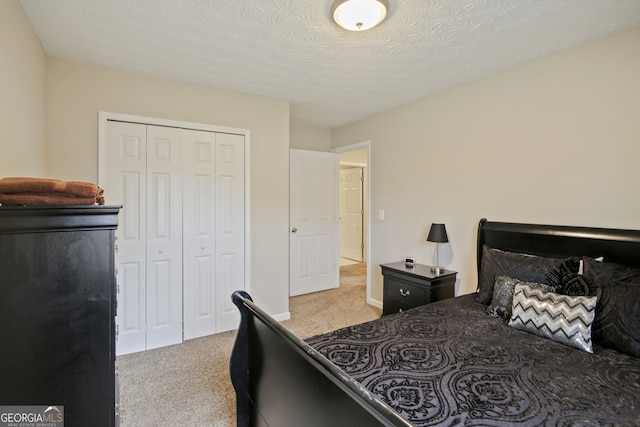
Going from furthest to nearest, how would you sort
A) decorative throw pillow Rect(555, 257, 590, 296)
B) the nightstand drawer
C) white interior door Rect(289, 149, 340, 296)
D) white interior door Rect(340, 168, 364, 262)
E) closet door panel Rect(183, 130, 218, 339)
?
white interior door Rect(340, 168, 364, 262) → white interior door Rect(289, 149, 340, 296) → closet door panel Rect(183, 130, 218, 339) → the nightstand drawer → decorative throw pillow Rect(555, 257, 590, 296)

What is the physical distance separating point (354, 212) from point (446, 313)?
5.07 metres

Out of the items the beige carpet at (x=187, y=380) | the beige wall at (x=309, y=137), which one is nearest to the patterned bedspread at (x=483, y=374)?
the beige carpet at (x=187, y=380)

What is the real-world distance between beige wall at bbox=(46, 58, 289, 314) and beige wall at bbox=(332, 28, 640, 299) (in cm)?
134

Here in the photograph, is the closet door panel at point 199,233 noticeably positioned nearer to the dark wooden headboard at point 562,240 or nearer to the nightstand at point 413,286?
the nightstand at point 413,286

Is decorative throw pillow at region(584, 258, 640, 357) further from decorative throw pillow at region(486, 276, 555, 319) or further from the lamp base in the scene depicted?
the lamp base

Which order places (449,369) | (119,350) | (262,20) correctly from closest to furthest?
1. (449,369)
2. (262,20)
3. (119,350)

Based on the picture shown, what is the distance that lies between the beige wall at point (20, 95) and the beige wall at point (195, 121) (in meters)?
0.13

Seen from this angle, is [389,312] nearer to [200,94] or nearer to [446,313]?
[446,313]

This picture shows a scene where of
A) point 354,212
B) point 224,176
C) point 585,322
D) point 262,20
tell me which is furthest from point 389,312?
point 354,212

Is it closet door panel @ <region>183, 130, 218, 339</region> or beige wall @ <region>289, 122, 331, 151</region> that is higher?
beige wall @ <region>289, 122, 331, 151</region>

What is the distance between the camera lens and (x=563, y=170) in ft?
7.55

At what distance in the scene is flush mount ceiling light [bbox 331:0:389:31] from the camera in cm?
168

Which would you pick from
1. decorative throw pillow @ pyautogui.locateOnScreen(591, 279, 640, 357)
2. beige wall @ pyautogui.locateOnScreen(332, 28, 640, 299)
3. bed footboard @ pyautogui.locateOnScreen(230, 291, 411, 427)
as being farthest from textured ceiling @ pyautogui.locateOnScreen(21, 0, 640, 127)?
bed footboard @ pyautogui.locateOnScreen(230, 291, 411, 427)

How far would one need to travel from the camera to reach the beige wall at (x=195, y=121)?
2.52 metres
